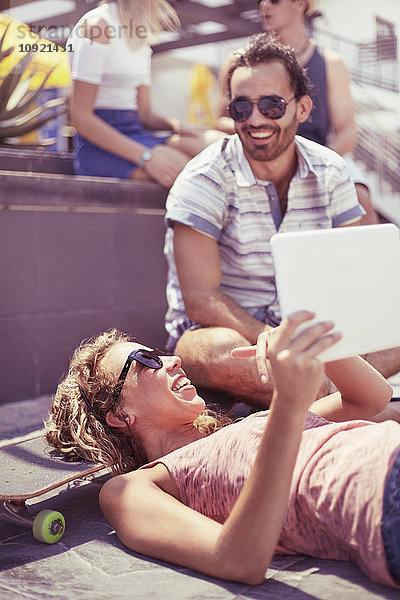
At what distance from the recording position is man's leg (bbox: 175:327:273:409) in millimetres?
3219

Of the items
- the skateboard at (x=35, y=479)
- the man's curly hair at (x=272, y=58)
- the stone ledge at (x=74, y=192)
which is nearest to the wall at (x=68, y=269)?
the stone ledge at (x=74, y=192)

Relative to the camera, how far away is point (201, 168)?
3.51 metres

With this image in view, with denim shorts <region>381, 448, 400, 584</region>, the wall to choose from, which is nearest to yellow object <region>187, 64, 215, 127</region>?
the wall

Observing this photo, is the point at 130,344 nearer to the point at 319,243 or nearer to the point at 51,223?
the point at 319,243

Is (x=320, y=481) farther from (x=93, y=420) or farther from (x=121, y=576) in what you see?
(x=93, y=420)

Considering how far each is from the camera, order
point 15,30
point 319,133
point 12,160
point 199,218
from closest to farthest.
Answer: point 199,218, point 319,133, point 12,160, point 15,30

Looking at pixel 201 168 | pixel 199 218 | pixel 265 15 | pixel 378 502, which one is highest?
pixel 265 15

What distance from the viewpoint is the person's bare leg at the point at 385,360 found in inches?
147

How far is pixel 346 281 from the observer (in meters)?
1.72

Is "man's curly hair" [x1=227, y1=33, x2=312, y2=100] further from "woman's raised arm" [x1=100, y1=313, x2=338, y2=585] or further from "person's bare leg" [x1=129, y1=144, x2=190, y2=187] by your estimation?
"woman's raised arm" [x1=100, y1=313, x2=338, y2=585]

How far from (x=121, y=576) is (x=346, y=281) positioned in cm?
101

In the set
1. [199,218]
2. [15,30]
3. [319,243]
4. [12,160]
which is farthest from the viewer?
[15,30]

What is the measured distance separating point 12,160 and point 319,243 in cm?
359

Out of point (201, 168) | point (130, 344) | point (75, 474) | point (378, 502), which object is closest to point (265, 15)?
point (201, 168)
